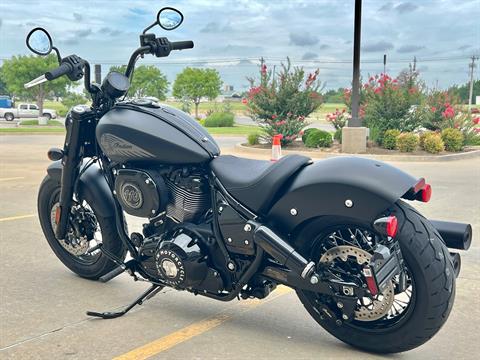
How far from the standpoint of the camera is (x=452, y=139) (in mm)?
16156

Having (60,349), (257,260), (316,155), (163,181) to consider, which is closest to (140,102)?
(163,181)

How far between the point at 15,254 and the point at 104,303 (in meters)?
1.71

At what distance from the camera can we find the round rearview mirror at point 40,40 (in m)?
4.03

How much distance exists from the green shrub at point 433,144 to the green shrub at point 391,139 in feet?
2.53

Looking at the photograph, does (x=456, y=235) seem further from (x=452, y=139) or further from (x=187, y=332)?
(x=452, y=139)

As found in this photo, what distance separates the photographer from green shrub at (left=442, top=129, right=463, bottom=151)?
16109mm

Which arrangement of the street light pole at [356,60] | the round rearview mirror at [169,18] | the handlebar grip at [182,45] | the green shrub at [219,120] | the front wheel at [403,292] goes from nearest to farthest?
1. the front wheel at [403,292]
2. the round rearview mirror at [169,18]
3. the handlebar grip at [182,45]
4. the street light pole at [356,60]
5. the green shrub at [219,120]

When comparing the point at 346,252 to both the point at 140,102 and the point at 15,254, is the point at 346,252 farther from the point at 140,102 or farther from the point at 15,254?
the point at 15,254

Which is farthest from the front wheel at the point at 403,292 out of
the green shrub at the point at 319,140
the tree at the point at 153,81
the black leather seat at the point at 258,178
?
the tree at the point at 153,81

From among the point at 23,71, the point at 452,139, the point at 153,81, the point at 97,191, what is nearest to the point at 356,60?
the point at 452,139

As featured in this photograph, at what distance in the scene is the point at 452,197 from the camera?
8.88 metres

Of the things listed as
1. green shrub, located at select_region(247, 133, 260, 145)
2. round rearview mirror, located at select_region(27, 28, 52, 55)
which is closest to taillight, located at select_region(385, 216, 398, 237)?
round rearview mirror, located at select_region(27, 28, 52, 55)

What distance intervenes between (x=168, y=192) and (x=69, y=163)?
1006 millimetres

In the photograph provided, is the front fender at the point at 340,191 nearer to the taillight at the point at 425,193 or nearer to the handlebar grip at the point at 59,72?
the taillight at the point at 425,193
